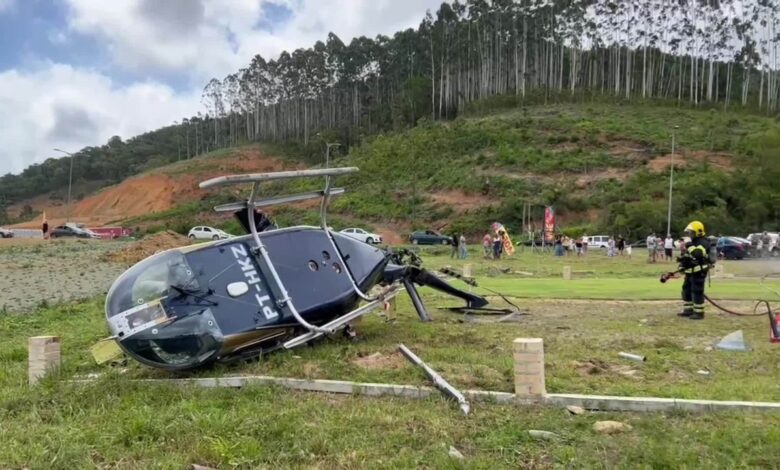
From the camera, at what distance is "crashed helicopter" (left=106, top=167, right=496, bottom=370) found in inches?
316

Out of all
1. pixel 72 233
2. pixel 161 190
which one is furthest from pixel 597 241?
pixel 161 190

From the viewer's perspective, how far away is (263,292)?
9.01 m

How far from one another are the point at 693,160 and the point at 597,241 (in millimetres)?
21986

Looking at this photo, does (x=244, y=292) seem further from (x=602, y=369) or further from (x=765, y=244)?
(x=765, y=244)

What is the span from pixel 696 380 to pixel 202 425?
5.40 m

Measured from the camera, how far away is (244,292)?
28.8ft

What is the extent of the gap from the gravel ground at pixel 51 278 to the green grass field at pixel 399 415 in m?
Answer: 10.2

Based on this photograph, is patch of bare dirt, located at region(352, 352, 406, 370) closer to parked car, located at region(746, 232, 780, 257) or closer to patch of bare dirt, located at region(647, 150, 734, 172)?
parked car, located at region(746, 232, 780, 257)

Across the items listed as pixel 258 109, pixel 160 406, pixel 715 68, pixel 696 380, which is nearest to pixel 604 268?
pixel 696 380

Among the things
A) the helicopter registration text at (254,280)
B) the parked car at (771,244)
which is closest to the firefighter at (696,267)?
the helicopter registration text at (254,280)

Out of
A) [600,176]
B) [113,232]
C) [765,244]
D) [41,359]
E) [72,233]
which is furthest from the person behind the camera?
[113,232]

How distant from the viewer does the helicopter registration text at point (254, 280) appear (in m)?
8.88

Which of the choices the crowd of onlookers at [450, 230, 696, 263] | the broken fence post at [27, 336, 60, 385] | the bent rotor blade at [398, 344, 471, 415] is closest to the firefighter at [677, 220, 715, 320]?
the bent rotor blade at [398, 344, 471, 415]

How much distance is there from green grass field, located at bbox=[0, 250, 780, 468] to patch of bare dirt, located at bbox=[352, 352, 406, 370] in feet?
0.13
